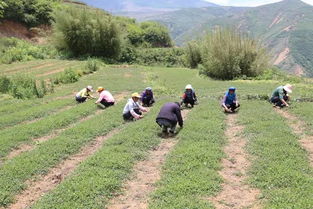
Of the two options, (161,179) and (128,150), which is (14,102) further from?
(161,179)

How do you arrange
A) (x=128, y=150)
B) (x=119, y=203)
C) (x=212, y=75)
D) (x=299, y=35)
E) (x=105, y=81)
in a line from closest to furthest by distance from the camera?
(x=119, y=203) < (x=128, y=150) < (x=105, y=81) < (x=212, y=75) < (x=299, y=35)

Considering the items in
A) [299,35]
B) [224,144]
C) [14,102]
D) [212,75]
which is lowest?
[299,35]

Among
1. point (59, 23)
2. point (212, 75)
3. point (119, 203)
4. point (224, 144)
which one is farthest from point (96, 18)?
point (119, 203)

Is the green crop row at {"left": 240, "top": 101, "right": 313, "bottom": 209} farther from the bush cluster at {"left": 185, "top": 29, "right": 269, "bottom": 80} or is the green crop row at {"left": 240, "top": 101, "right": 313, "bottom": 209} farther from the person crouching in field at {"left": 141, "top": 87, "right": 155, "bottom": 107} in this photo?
the bush cluster at {"left": 185, "top": 29, "right": 269, "bottom": 80}

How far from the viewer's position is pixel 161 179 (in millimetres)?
10844

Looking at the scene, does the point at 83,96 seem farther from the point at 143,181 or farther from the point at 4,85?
the point at 143,181

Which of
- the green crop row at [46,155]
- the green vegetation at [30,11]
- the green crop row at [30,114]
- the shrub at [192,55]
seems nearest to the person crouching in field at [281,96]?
the green crop row at [46,155]

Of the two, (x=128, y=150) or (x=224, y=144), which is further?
(x=224, y=144)

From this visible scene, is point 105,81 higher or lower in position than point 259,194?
lower

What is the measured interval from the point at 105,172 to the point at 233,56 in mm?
31397

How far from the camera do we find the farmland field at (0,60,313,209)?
9.62 metres

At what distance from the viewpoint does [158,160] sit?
1261cm

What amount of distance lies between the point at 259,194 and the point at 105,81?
81.9 ft

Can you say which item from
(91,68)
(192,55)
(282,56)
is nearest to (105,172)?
(91,68)
